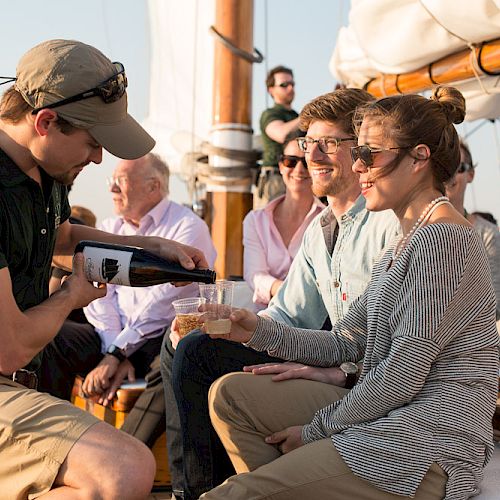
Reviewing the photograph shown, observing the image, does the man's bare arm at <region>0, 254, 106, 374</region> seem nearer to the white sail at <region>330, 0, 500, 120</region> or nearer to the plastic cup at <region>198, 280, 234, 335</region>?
the plastic cup at <region>198, 280, 234, 335</region>

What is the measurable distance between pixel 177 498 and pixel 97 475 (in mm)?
1025

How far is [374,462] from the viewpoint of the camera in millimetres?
2111

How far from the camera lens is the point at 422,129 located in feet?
7.89

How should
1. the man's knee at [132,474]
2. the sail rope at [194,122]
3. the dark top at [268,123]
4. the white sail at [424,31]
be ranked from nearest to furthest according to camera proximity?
1. the man's knee at [132,474]
2. the white sail at [424,31]
3. the dark top at [268,123]
4. the sail rope at [194,122]

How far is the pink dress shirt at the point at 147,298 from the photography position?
409cm

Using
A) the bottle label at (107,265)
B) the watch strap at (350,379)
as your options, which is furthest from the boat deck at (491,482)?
the bottle label at (107,265)

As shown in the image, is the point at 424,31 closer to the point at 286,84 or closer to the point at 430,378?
the point at 286,84

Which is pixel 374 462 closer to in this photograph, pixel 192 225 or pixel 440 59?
pixel 192 225

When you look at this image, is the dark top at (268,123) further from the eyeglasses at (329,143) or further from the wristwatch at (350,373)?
the wristwatch at (350,373)

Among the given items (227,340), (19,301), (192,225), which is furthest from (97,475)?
(192,225)

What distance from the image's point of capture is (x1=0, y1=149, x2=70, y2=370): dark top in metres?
2.36

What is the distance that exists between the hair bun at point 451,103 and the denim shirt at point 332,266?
436mm

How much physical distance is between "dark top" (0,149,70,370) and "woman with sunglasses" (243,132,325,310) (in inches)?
72.1

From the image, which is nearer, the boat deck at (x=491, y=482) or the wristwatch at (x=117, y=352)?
the boat deck at (x=491, y=482)
